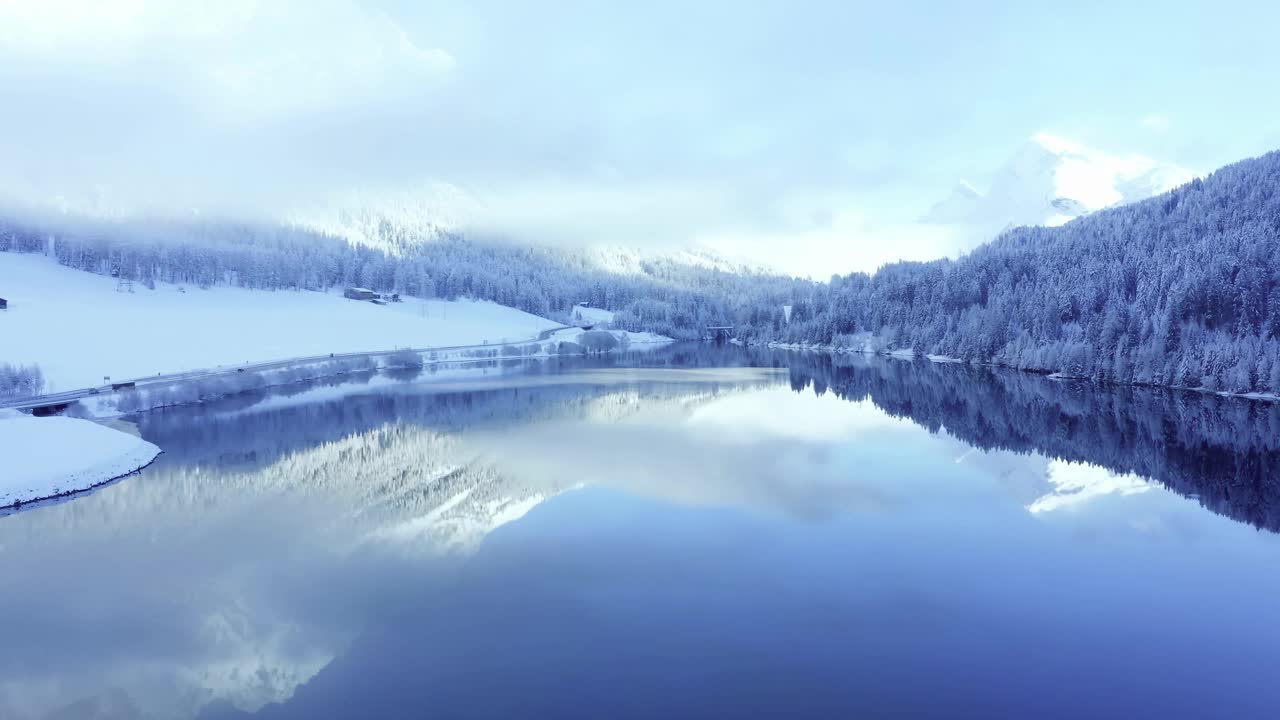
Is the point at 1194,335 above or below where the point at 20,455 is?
above

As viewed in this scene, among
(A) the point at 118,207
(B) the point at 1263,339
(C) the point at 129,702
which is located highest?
(A) the point at 118,207

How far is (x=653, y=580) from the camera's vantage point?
1944cm

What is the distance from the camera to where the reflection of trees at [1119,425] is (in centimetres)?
3231

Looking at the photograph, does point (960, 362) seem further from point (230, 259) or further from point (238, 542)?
point (230, 259)

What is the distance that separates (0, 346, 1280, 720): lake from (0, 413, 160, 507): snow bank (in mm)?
1346

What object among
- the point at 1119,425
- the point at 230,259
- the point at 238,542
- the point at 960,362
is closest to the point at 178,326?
the point at 230,259

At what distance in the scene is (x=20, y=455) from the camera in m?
30.8

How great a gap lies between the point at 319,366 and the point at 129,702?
246ft

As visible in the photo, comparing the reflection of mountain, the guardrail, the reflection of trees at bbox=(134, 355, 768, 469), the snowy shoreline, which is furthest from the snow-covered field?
the snowy shoreline

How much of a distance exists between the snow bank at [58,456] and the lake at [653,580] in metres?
1.35

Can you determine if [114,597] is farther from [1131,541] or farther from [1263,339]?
[1263,339]

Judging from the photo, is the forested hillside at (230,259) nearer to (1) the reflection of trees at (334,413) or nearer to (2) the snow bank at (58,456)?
(1) the reflection of trees at (334,413)

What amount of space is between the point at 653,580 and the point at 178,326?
304ft

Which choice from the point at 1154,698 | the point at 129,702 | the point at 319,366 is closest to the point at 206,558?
the point at 129,702
